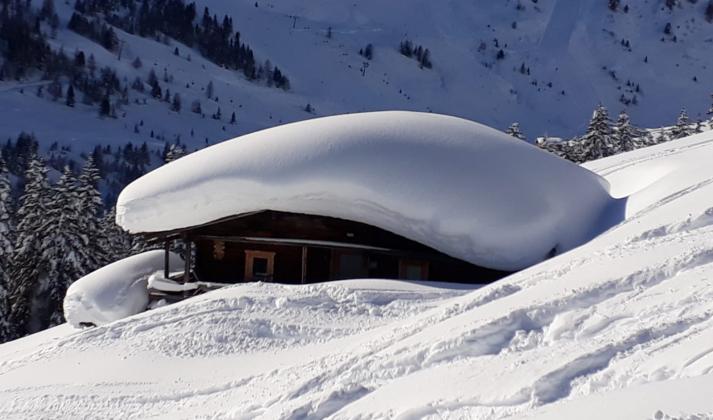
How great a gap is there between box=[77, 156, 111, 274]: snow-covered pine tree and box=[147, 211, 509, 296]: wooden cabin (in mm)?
12688

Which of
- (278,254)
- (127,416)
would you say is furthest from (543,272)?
(278,254)

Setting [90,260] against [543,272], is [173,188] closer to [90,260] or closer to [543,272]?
[543,272]

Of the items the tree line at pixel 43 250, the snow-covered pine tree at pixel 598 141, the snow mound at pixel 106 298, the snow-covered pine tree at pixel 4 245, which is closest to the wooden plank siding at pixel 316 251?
the snow mound at pixel 106 298

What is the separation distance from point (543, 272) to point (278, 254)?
808cm

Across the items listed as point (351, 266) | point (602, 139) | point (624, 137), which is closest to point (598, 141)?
point (602, 139)

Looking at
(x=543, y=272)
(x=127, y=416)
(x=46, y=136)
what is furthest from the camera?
(x=46, y=136)

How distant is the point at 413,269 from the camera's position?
1905 cm

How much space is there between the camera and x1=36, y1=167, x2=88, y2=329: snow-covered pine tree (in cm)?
3123

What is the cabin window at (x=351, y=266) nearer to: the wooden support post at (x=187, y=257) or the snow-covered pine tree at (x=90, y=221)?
the wooden support post at (x=187, y=257)

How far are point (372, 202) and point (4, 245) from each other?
1765 centimetres

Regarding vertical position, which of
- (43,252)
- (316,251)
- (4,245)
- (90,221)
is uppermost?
(316,251)

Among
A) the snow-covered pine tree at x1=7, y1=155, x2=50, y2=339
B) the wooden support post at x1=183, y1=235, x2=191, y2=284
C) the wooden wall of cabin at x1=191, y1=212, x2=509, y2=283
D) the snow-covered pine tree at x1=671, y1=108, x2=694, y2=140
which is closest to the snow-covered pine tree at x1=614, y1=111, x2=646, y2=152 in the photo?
the snow-covered pine tree at x1=671, y1=108, x2=694, y2=140

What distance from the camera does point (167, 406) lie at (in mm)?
11000

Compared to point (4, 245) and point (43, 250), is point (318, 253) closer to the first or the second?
point (4, 245)
